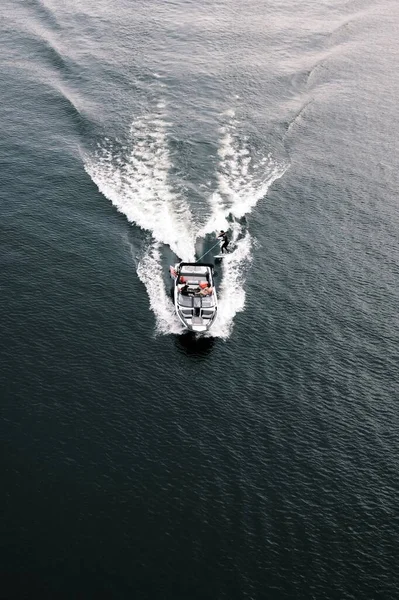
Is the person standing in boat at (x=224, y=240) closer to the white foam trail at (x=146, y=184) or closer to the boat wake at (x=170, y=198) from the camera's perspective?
the boat wake at (x=170, y=198)

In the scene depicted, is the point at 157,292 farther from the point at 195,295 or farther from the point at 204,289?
the point at 204,289

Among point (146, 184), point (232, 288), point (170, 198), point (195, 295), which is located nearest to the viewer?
point (195, 295)

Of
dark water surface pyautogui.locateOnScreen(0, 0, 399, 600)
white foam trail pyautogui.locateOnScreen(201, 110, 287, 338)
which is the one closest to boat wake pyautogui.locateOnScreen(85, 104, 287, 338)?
white foam trail pyautogui.locateOnScreen(201, 110, 287, 338)

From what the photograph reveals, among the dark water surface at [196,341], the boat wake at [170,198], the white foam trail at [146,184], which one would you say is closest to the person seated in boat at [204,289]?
the boat wake at [170,198]

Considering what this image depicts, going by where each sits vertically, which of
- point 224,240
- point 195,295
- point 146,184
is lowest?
point 195,295

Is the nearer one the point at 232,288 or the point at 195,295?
the point at 195,295

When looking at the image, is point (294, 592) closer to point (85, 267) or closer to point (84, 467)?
point (84, 467)

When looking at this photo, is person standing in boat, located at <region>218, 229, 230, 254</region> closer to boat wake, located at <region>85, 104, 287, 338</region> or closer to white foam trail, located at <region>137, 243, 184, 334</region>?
boat wake, located at <region>85, 104, 287, 338</region>

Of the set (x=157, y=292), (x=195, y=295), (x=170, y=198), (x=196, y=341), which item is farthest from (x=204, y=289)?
(x=170, y=198)

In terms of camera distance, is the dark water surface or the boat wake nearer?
the dark water surface
